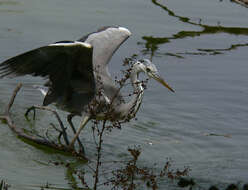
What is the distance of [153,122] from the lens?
8.30m

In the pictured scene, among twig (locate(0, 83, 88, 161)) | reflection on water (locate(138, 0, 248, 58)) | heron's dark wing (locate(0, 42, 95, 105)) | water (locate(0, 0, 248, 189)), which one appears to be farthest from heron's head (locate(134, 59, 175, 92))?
reflection on water (locate(138, 0, 248, 58))

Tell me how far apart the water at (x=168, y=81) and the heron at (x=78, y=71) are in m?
0.51

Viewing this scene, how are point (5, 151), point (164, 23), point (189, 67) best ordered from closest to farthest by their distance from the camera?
point (5, 151) → point (189, 67) → point (164, 23)

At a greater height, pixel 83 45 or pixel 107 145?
pixel 83 45

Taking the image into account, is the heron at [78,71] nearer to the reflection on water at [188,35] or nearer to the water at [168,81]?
the water at [168,81]

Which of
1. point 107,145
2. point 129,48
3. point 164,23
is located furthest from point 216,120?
point 164,23

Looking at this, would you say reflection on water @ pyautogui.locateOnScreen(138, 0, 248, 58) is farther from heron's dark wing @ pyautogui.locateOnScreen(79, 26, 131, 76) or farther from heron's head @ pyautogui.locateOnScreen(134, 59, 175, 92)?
Result: heron's head @ pyautogui.locateOnScreen(134, 59, 175, 92)

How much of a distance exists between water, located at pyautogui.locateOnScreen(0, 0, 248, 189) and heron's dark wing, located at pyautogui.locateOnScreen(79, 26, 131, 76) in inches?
33.9

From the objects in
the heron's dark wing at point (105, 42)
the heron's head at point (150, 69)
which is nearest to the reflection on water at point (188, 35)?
the heron's dark wing at point (105, 42)

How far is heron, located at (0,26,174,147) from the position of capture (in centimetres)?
657

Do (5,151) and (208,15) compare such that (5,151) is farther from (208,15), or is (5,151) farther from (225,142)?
(208,15)

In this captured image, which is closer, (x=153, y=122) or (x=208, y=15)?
(x=153, y=122)

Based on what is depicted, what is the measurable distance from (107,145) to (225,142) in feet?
4.48

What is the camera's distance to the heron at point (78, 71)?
657 centimetres
